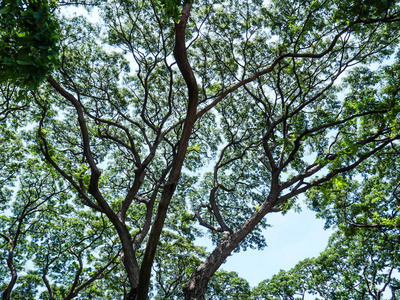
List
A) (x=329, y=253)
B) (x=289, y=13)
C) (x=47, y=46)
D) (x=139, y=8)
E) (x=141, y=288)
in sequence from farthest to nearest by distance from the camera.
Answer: (x=329, y=253), (x=139, y=8), (x=289, y=13), (x=141, y=288), (x=47, y=46)

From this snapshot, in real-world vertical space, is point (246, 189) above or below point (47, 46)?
above

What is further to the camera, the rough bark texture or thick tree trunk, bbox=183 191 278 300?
thick tree trunk, bbox=183 191 278 300

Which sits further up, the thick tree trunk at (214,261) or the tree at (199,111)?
the tree at (199,111)

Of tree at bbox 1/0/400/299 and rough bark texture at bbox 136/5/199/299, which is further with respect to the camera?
tree at bbox 1/0/400/299

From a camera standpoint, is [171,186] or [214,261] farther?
[214,261]

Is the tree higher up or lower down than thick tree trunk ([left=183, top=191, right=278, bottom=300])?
higher up

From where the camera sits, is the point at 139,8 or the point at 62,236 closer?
the point at 139,8

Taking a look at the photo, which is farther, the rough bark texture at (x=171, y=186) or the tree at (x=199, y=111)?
the tree at (x=199, y=111)

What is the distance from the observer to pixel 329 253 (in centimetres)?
1780

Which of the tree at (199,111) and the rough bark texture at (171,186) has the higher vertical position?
the tree at (199,111)

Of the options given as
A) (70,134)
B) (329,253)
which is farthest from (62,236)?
(329,253)

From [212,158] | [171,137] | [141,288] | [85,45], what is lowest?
[141,288]

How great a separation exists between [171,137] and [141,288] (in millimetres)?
9026

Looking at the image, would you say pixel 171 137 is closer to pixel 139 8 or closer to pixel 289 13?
pixel 139 8
